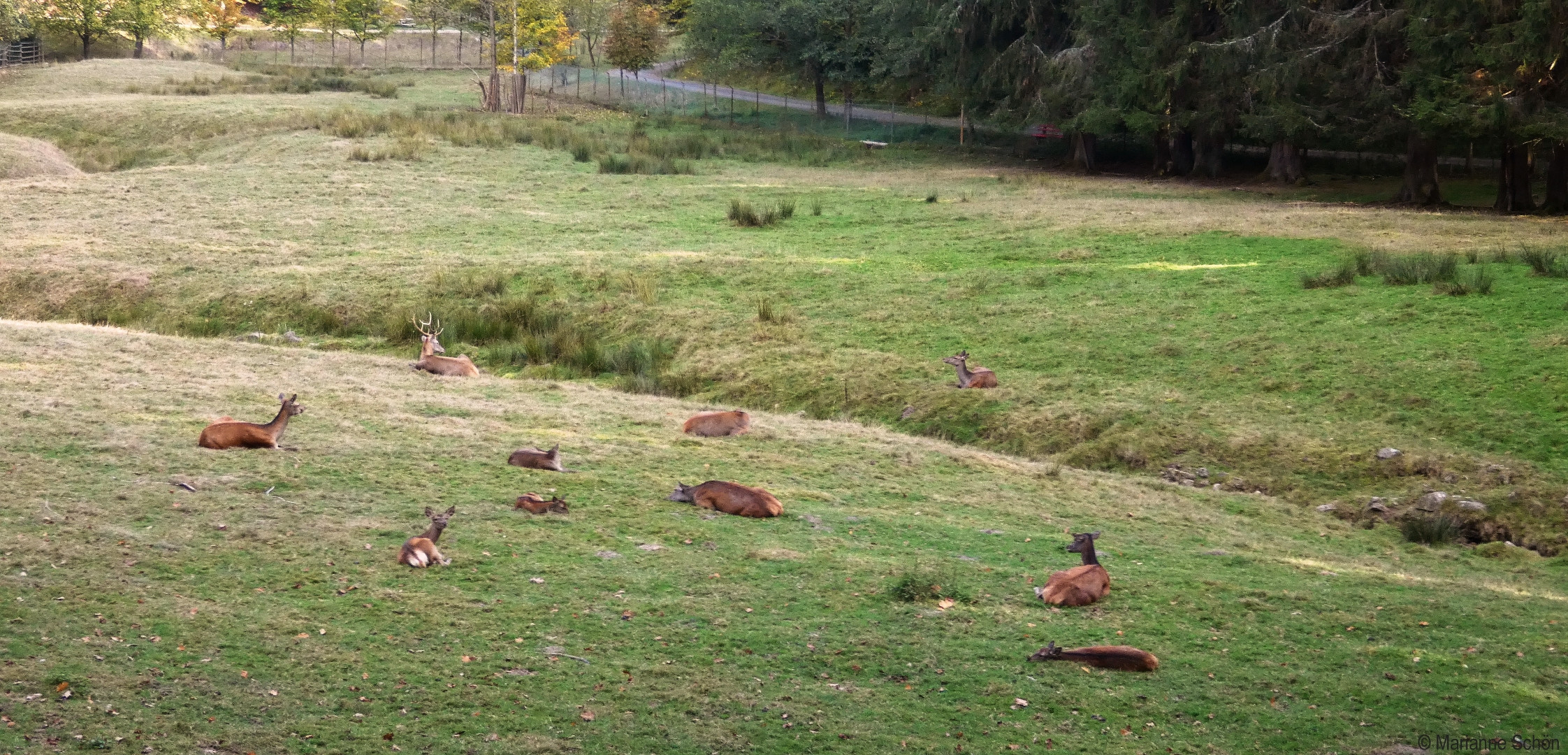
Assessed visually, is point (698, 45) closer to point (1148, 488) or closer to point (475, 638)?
point (1148, 488)

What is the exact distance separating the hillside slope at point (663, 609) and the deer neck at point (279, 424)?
0.15 m

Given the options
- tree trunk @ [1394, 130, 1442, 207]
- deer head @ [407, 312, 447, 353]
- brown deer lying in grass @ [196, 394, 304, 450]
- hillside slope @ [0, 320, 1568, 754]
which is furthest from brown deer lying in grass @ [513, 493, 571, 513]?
tree trunk @ [1394, 130, 1442, 207]

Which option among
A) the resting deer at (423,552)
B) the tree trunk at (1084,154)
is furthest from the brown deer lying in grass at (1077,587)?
the tree trunk at (1084,154)

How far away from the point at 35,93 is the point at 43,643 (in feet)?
155

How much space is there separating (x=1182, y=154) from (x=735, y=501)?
3322cm

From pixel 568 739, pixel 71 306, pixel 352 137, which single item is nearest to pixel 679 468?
pixel 568 739

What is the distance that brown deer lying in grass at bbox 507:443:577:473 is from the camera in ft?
29.3

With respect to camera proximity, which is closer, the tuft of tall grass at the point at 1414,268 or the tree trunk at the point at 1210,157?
the tuft of tall grass at the point at 1414,268

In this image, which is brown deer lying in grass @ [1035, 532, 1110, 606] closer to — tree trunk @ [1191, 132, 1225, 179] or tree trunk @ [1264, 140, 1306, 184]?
tree trunk @ [1264, 140, 1306, 184]

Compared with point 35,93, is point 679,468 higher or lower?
lower

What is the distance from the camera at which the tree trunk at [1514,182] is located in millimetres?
26234

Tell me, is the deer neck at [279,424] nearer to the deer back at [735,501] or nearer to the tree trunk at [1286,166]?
the deer back at [735,501]

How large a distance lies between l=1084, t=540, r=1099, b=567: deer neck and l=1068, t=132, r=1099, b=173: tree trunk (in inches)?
1298

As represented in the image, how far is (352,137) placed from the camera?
115 feet
